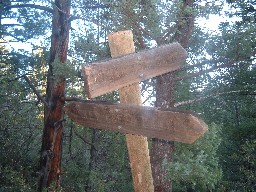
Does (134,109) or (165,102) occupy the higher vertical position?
(165,102)

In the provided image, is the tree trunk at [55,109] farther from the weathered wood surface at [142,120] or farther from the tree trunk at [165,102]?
the weathered wood surface at [142,120]

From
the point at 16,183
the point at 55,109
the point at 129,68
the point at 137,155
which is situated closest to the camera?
the point at 129,68

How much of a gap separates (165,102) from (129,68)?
10.8 feet

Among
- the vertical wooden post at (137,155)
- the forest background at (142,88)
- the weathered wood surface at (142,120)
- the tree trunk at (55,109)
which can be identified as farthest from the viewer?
the tree trunk at (55,109)

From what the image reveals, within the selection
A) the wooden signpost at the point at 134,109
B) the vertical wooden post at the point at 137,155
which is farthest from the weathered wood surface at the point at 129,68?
the vertical wooden post at the point at 137,155

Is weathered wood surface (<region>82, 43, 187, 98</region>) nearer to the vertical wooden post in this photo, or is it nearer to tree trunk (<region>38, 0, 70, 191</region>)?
the vertical wooden post

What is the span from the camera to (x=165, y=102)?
17.7ft

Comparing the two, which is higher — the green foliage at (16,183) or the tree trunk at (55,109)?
the tree trunk at (55,109)

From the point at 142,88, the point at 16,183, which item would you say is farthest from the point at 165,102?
the point at 16,183

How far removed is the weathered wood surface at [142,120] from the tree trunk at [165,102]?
2942 millimetres

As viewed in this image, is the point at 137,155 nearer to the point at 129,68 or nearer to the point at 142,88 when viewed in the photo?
the point at 129,68

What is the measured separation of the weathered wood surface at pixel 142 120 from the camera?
1866 mm

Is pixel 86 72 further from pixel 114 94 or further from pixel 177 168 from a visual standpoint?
pixel 114 94

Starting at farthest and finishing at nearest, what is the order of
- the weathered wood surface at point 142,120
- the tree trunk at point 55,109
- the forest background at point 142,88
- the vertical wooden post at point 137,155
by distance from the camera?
the tree trunk at point 55,109 < the forest background at point 142,88 < the vertical wooden post at point 137,155 < the weathered wood surface at point 142,120
